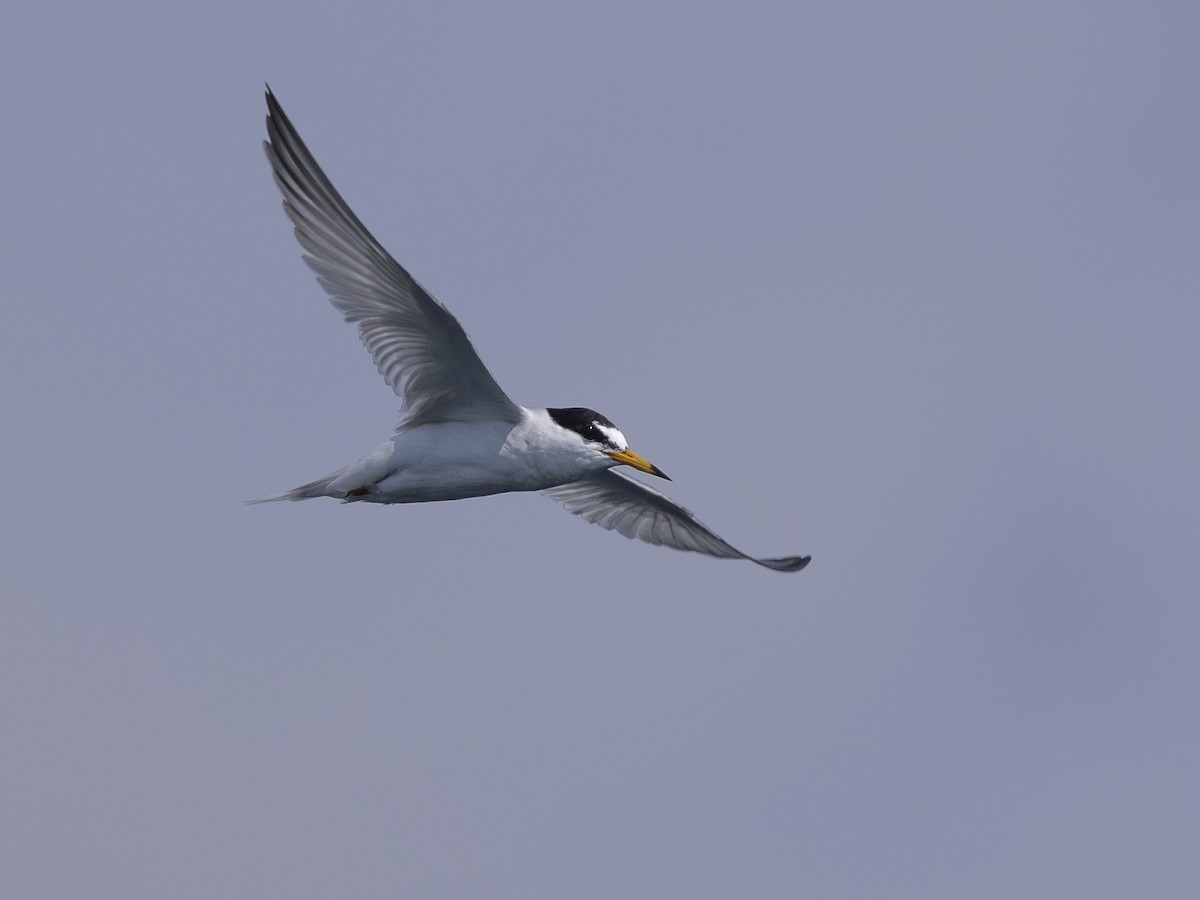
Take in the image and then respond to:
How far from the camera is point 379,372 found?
1204cm

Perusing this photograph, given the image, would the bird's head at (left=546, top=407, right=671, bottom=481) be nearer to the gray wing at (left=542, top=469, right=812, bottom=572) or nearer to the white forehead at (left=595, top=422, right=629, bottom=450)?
the white forehead at (left=595, top=422, right=629, bottom=450)

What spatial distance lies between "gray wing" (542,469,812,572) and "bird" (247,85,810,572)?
10.1 feet

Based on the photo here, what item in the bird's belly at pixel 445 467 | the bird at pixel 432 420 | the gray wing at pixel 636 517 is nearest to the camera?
the bird at pixel 432 420

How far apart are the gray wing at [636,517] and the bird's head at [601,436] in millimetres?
3020

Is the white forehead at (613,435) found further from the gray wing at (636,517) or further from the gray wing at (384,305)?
the gray wing at (636,517)

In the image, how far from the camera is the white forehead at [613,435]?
39.2 ft

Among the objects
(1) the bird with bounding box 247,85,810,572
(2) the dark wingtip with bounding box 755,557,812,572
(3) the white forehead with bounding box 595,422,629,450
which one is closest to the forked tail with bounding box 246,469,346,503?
(1) the bird with bounding box 247,85,810,572

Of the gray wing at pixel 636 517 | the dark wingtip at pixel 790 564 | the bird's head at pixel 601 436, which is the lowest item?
the dark wingtip at pixel 790 564

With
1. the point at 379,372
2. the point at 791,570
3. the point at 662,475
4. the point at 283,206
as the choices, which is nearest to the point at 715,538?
the point at 791,570

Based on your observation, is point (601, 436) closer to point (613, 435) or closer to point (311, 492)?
point (613, 435)

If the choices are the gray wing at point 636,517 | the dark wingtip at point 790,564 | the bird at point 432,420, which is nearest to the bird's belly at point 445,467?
the bird at point 432,420

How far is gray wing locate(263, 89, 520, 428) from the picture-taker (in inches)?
432

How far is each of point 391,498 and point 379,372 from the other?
104cm

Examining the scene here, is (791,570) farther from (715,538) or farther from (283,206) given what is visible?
(283,206)
